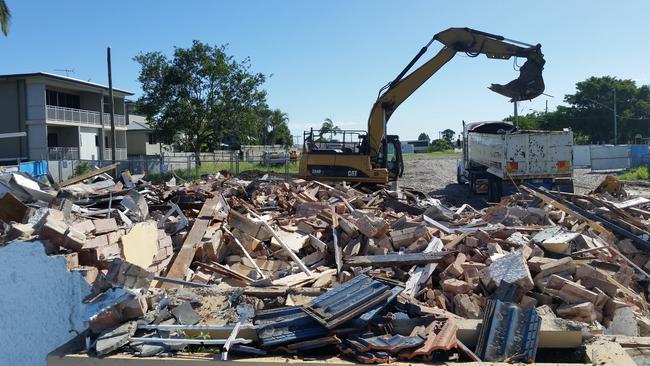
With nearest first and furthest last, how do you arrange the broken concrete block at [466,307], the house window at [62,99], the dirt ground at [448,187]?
the broken concrete block at [466,307]
the dirt ground at [448,187]
the house window at [62,99]

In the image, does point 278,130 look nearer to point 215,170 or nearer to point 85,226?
point 215,170

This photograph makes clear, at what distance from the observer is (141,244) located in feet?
23.2

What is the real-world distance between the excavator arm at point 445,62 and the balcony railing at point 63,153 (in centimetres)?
2705

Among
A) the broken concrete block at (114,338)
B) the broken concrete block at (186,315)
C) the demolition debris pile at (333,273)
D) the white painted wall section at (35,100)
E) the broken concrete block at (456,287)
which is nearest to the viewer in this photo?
the broken concrete block at (114,338)

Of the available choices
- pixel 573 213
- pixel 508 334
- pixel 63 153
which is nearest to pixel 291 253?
pixel 508 334

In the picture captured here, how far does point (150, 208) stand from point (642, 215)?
29.6 feet

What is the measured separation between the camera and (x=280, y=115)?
98.6 meters

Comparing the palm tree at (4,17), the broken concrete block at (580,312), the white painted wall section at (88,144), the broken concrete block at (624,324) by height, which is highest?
the palm tree at (4,17)

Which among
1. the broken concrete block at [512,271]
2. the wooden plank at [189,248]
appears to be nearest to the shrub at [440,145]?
the wooden plank at [189,248]

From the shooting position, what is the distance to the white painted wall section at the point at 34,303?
4711mm

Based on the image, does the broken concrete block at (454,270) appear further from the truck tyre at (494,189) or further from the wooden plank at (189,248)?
the truck tyre at (494,189)

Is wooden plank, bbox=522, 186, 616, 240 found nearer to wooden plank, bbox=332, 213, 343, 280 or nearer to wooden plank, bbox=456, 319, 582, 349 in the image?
wooden plank, bbox=332, 213, 343, 280

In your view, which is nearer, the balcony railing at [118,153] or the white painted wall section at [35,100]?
the white painted wall section at [35,100]

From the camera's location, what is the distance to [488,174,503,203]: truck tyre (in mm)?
20000
